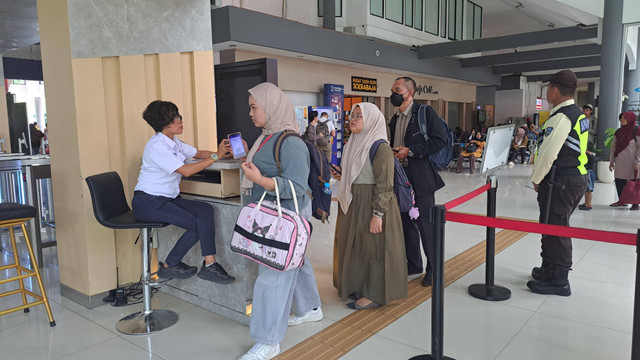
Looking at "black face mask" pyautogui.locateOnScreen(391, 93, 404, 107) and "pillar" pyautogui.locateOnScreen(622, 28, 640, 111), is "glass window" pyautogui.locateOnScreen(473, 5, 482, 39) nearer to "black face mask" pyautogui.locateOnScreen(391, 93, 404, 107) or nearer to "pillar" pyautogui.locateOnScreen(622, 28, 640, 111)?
"pillar" pyautogui.locateOnScreen(622, 28, 640, 111)

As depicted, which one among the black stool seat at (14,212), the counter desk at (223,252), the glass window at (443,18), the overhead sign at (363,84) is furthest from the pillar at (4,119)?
the glass window at (443,18)

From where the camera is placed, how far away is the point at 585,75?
22.5m

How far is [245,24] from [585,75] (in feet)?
67.9

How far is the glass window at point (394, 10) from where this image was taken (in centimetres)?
1269

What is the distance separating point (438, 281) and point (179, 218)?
162 centimetres

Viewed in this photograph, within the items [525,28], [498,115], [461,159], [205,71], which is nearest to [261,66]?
[205,71]

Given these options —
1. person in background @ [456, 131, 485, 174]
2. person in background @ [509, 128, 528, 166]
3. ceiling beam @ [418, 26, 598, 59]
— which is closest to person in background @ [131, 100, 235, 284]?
person in background @ [456, 131, 485, 174]

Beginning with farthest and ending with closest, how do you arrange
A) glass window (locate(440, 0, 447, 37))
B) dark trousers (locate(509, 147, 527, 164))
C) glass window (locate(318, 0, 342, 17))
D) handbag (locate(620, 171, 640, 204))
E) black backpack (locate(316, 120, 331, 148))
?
glass window (locate(440, 0, 447, 37))
dark trousers (locate(509, 147, 527, 164))
glass window (locate(318, 0, 342, 17))
black backpack (locate(316, 120, 331, 148))
handbag (locate(620, 171, 640, 204))

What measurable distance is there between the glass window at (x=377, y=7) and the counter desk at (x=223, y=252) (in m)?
10.1

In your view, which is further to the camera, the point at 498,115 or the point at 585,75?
the point at 498,115

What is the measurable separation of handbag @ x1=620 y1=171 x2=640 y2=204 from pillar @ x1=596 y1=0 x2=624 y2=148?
3.30 m

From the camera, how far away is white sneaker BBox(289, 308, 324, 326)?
2947 mm

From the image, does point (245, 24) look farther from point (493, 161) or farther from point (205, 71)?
point (493, 161)

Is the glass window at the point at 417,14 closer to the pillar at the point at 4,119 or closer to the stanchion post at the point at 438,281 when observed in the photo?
the pillar at the point at 4,119
